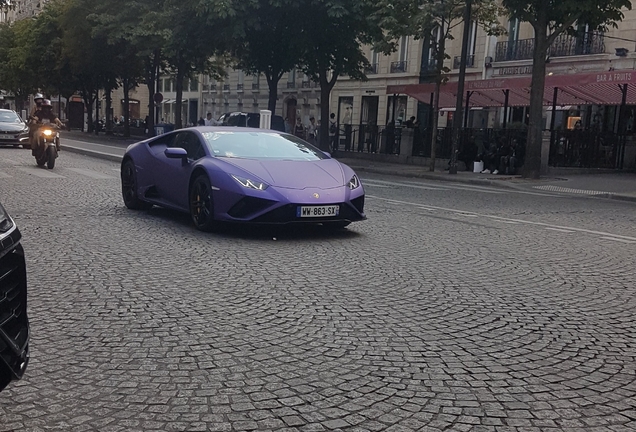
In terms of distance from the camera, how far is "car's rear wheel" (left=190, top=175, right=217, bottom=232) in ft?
28.3

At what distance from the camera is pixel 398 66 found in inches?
1801

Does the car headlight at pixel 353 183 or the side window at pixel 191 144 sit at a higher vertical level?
the side window at pixel 191 144

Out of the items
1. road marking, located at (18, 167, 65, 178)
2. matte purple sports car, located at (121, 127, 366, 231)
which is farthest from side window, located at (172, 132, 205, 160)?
road marking, located at (18, 167, 65, 178)

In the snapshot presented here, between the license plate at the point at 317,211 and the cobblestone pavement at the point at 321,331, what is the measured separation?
306 mm

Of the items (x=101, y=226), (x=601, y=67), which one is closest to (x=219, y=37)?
(x=601, y=67)

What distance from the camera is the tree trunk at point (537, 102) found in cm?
2195

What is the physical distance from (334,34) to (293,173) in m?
23.6

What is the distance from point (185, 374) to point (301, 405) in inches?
28.4

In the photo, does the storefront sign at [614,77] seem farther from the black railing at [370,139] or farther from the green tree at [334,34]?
the black railing at [370,139]

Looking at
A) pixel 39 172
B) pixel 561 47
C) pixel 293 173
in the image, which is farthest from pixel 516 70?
pixel 293 173

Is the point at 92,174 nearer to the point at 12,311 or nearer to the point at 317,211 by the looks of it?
the point at 317,211

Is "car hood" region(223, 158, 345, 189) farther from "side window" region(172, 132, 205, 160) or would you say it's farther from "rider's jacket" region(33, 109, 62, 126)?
"rider's jacket" region(33, 109, 62, 126)

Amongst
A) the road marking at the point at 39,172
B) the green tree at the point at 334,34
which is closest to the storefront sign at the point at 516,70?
the green tree at the point at 334,34

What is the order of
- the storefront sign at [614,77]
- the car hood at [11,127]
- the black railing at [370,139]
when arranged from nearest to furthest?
the storefront sign at [614,77]
the car hood at [11,127]
the black railing at [370,139]
